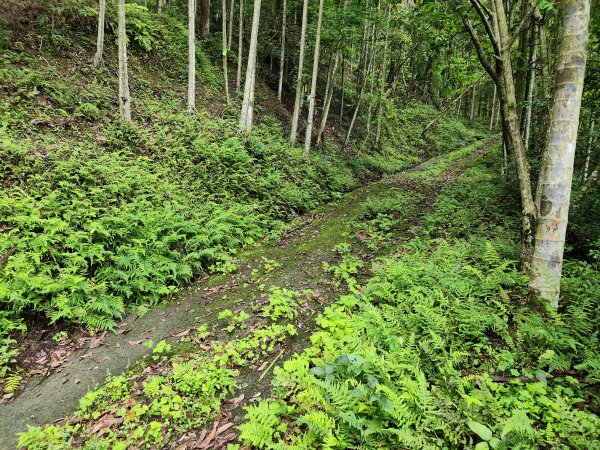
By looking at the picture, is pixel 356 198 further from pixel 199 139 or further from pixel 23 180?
pixel 23 180

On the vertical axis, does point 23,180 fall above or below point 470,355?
above

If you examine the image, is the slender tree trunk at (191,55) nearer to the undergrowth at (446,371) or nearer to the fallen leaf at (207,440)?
the undergrowth at (446,371)

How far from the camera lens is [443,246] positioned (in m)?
6.48

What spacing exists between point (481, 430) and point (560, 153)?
346 cm

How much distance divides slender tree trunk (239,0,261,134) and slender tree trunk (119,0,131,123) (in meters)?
4.30

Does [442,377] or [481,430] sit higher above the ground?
[481,430]

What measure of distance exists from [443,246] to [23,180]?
9.61m

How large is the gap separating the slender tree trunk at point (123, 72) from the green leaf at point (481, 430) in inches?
493

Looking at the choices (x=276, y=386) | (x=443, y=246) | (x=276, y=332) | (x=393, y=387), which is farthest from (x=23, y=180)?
(x=443, y=246)

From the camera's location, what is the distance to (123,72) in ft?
36.4

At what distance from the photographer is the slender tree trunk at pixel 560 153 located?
397 cm

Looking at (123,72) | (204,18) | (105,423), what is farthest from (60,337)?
(204,18)

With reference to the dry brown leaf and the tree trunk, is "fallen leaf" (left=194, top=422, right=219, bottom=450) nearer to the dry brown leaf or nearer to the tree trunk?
the dry brown leaf

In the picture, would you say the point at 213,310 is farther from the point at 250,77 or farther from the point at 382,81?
the point at 382,81
